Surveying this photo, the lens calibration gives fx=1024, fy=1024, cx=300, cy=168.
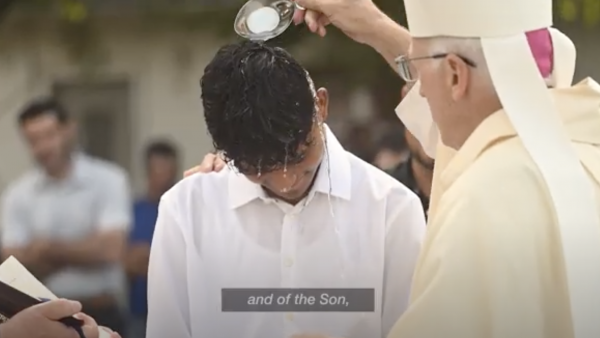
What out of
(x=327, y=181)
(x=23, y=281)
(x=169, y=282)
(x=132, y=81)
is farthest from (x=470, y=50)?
(x=132, y=81)

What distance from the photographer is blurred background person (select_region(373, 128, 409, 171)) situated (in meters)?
1.66

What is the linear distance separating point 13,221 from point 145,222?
241 mm

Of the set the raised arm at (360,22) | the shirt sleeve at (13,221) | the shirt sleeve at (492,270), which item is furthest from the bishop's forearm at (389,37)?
the shirt sleeve at (13,221)

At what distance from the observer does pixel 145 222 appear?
5.48 feet

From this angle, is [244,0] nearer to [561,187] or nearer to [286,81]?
[286,81]

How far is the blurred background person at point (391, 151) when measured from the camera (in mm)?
1661

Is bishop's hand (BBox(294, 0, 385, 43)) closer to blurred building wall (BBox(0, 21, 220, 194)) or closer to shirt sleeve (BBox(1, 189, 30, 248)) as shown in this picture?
blurred building wall (BBox(0, 21, 220, 194))

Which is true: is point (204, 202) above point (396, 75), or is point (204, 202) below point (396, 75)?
below

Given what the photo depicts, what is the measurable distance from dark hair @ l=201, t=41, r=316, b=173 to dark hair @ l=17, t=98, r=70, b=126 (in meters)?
0.44

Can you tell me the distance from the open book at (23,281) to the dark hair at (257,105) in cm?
32

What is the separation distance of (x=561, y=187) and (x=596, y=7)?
1.97 feet

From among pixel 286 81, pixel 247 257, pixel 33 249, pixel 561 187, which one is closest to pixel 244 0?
pixel 286 81

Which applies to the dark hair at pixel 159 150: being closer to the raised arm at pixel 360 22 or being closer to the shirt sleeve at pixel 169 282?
the shirt sleeve at pixel 169 282

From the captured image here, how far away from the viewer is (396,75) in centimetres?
162
